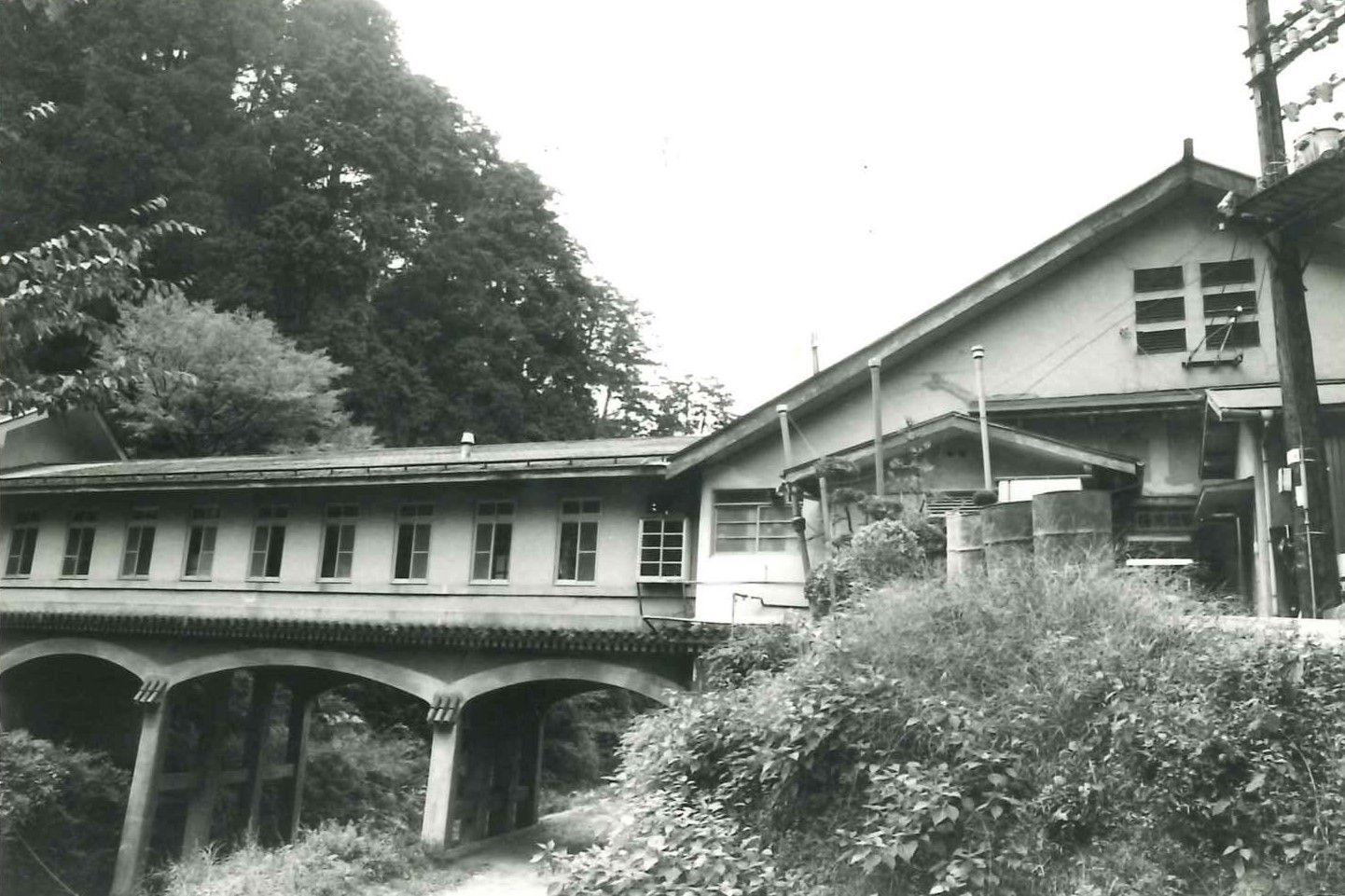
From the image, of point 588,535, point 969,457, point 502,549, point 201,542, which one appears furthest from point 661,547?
point 201,542

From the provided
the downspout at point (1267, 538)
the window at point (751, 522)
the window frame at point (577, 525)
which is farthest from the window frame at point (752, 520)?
the downspout at point (1267, 538)

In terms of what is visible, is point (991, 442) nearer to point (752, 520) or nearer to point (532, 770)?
point (752, 520)

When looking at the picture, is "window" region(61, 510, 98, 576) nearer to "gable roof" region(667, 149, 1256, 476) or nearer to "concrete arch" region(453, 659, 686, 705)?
"concrete arch" region(453, 659, 686, 705)

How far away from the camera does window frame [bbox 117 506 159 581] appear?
22.1 metres

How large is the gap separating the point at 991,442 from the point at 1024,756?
7101 millimetres

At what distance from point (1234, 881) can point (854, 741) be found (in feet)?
10.1

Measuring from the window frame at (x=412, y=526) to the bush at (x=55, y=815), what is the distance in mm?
7498

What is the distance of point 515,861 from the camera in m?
18.7

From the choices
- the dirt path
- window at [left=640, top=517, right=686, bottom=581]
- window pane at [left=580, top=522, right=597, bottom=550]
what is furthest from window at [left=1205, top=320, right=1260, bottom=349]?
the dirt path

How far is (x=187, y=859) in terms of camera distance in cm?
1922

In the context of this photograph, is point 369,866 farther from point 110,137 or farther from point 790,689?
point 110,137

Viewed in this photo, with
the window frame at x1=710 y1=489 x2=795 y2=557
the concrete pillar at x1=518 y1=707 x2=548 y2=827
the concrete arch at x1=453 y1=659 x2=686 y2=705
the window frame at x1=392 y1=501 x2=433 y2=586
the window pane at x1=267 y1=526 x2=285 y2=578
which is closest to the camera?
the concrete arch at x1=453 y1=659 x2=686 y2=705

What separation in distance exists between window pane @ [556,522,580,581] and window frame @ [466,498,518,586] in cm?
96

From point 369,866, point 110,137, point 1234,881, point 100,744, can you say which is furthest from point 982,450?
point 110,137
